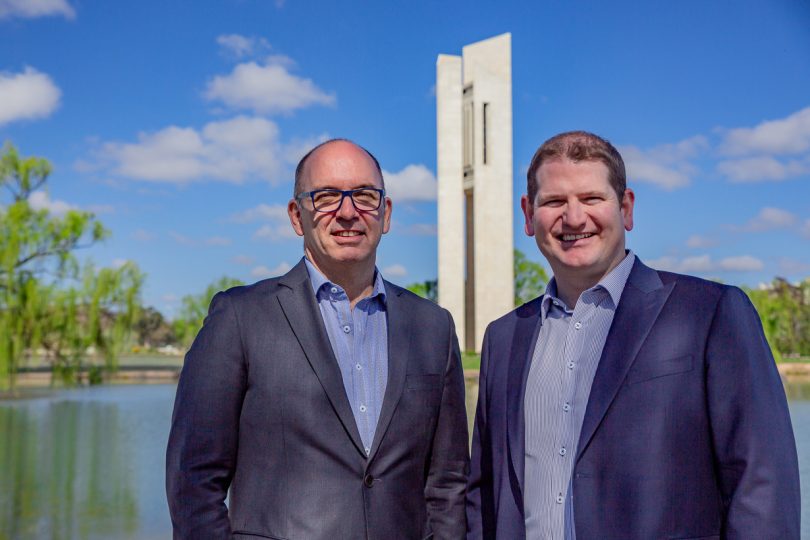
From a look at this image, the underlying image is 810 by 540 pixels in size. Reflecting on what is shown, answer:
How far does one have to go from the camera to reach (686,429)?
68.7 inches

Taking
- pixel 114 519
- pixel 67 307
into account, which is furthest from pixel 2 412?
pixel 114 519

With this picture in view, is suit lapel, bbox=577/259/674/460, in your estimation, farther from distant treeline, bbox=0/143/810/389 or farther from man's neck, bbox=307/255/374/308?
distant treeline, bbox=0/143/810/389

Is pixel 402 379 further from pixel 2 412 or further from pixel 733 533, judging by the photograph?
pixel 2 412

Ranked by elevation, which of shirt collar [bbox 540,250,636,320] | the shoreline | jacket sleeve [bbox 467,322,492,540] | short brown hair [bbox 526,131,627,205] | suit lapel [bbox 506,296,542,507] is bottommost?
the shoreline

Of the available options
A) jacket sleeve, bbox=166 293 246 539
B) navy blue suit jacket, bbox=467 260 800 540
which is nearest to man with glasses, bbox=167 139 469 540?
jacket sleeve, bbox=166 293 246 539

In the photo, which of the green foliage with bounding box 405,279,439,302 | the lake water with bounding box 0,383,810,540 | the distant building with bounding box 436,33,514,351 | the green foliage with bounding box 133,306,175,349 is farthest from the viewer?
the green foliage with bounding box 133,306,175,349

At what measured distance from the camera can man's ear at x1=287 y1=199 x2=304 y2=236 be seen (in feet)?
7.08

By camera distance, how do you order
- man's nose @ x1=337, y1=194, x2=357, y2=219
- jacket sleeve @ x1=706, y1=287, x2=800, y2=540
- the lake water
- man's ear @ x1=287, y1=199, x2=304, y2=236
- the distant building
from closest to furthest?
jacket sleeve @ x1=706, y1=287, x2=800, y2=540, man's nose @ x1=337, y1=194, x2=357, y2=219, man's ear @ x1=287, y1=199, x2=304, y2=236, the lake water, the distant building

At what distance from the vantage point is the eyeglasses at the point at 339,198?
205 cm

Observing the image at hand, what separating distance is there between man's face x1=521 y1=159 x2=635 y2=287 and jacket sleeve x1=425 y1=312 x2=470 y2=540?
477 mm

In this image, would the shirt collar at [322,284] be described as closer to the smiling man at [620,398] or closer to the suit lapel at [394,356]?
the suit lapel at [394,356]

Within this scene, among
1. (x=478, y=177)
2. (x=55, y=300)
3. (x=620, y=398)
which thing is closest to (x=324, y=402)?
(x=620, y=398)

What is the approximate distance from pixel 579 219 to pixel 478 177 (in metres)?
24.2

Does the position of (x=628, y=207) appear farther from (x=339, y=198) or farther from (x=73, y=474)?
(x=73, y=474)
